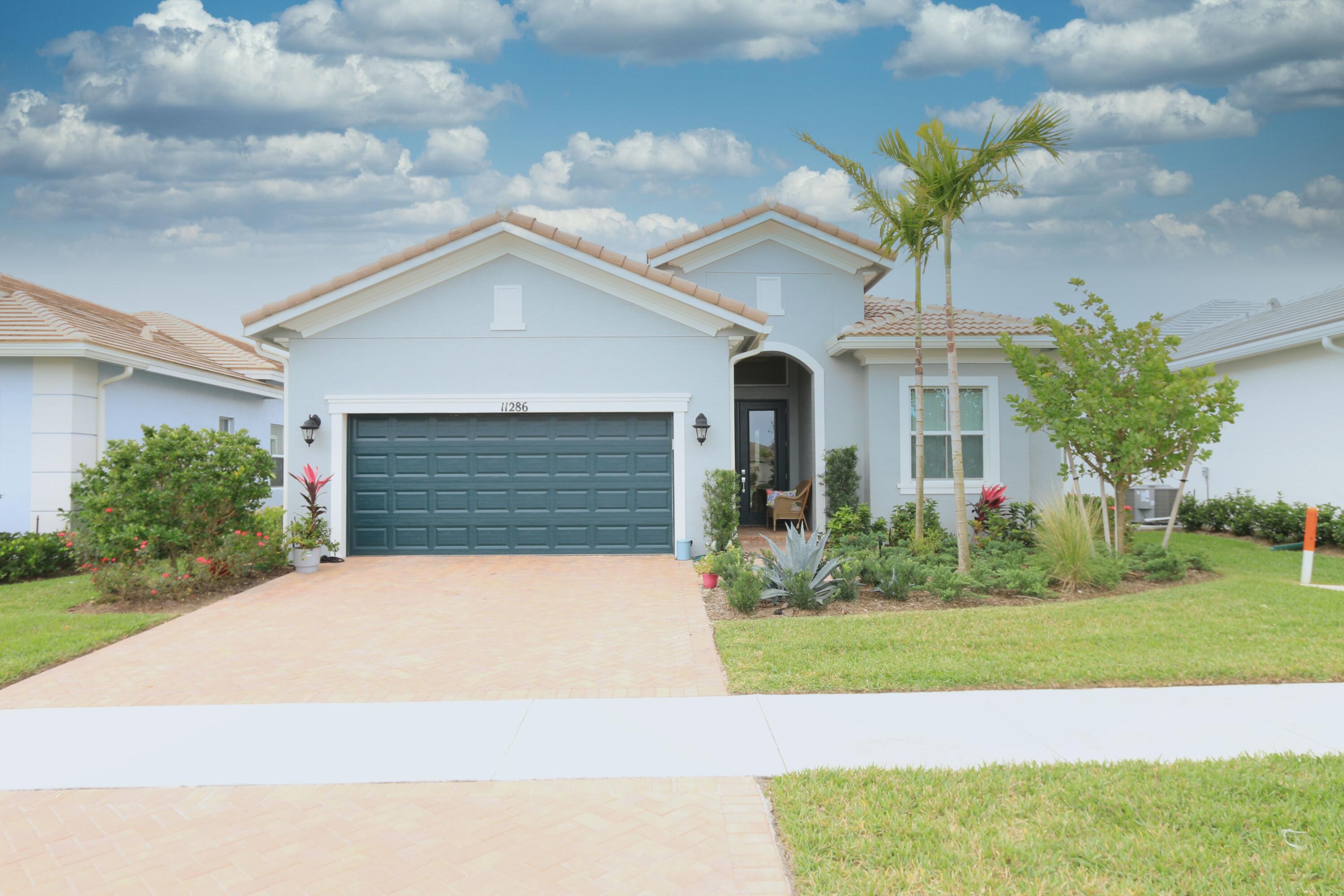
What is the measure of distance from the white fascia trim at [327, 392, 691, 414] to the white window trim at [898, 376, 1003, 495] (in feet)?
13.9

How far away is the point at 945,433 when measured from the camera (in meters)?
14.0

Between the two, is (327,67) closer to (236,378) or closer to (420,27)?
(420,27)

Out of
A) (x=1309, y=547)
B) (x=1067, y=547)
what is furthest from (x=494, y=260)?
(x=1309, y=547)

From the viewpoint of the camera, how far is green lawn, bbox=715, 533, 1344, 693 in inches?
231

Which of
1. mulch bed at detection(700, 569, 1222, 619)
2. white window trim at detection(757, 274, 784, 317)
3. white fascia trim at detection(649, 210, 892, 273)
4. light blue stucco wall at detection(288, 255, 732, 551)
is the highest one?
white fascia trim at detection(649, 210, 892, 273)

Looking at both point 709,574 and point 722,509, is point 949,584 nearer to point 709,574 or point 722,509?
point 709,574

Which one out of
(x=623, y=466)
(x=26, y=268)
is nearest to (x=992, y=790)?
(x=623, y=466)

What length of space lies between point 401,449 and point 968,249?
56.3 ft

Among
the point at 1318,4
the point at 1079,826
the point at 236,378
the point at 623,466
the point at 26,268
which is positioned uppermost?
the point at 1318,4

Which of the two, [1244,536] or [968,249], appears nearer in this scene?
[1244,536]

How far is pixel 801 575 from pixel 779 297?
322 inches

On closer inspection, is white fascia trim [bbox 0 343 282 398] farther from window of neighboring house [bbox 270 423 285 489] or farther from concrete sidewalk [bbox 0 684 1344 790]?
Answer: concrete sidewalk [bbox 0 684 1344 790]

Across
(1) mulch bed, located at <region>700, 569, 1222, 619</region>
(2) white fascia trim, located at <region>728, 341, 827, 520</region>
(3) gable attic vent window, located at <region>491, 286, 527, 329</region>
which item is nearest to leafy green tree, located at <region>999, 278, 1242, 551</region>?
(1) mulch bed, located at <region>700, 569, 1222, 619</region>

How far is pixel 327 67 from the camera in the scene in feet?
67.2
